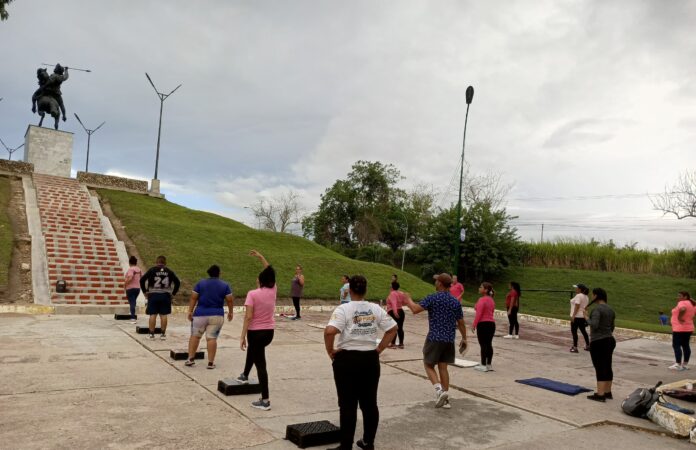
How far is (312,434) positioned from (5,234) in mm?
19810

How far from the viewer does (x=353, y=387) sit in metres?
4.55

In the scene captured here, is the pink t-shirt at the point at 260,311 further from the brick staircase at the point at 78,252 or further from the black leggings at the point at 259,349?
the brick staircase at the point at 78,252

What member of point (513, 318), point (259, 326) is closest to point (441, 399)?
point (259, 326)

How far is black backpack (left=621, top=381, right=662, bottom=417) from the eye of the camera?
654 cm

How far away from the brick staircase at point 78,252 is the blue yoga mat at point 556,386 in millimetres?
13393

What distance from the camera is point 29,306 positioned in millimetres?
14695

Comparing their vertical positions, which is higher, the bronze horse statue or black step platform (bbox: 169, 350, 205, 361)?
the bronze horse statue

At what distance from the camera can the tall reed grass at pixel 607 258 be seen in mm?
35938

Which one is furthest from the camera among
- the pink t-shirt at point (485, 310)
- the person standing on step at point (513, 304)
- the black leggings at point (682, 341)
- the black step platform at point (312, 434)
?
the person standing on step at point (513, 304)

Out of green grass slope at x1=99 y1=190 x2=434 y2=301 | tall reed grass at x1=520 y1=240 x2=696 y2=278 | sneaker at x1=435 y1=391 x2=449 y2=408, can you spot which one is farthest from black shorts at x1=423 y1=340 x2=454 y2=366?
tall reed grass at x1=520 y1=240 x2=696 y2=278

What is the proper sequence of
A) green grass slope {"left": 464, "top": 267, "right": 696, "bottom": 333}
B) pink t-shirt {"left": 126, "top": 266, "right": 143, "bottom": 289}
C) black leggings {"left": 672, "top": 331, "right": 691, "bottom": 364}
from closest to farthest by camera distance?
black leggings {"left": 672, "top": 331, "right": 691, "bottom": 364} < pink t-shirt {"left": 126, "top": 266, "right": 143, "bottom": 289} < green grass slope {"left": 464, "top": 267, "right": 696, "bottom": 333}

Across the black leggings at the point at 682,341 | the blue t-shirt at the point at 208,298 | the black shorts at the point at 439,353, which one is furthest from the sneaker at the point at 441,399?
the black leggings at the point at 682,341

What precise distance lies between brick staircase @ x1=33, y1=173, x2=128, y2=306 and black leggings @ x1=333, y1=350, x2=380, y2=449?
14196 mm

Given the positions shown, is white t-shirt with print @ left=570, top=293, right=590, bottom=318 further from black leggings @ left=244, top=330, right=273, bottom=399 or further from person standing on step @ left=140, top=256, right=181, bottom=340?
person standing on step @ left=140, top=256, right=181, bottom=340
